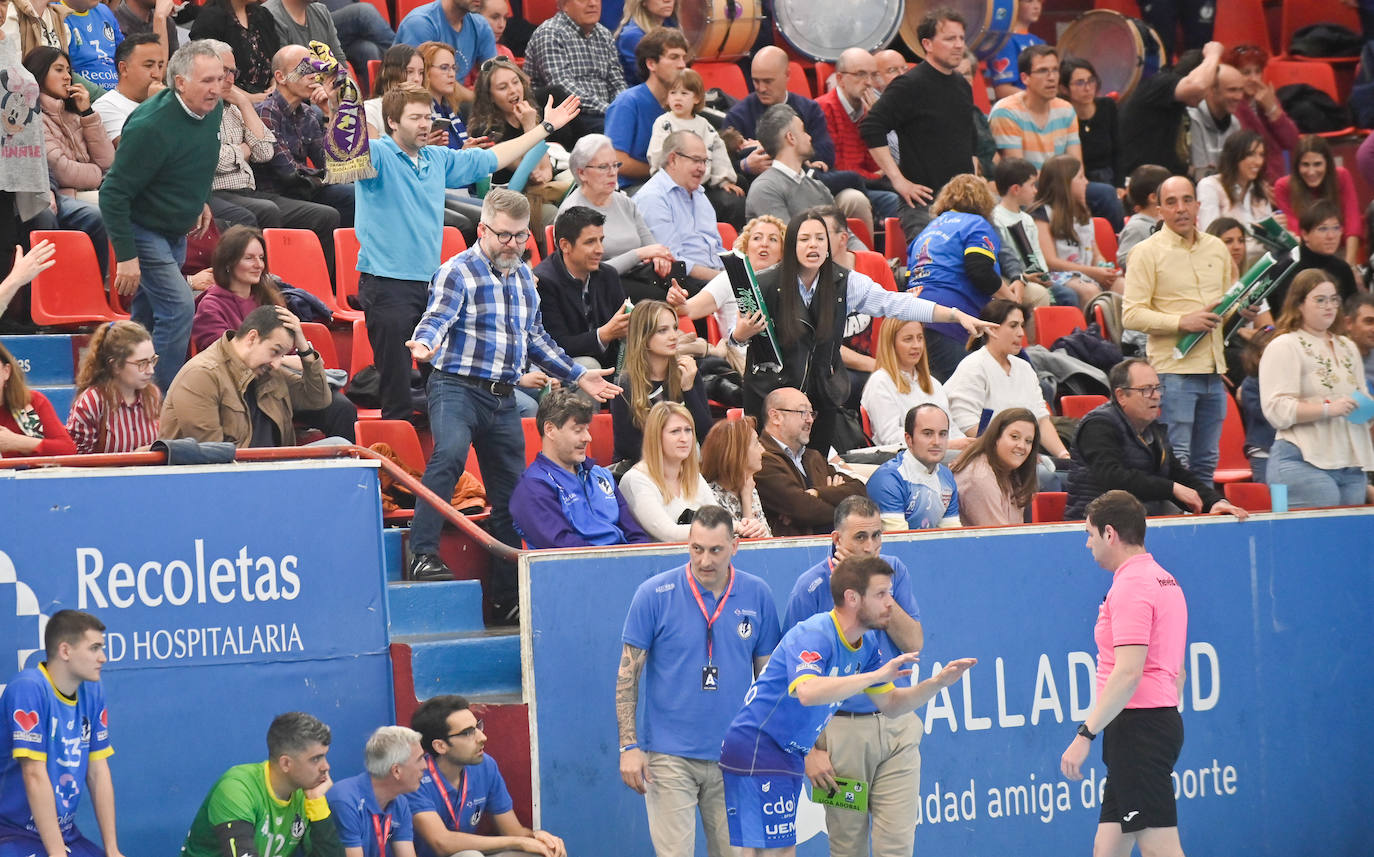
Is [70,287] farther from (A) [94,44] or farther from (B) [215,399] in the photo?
(B) [215,399]

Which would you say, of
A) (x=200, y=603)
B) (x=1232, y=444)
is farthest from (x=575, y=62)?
(x=200, y=603)

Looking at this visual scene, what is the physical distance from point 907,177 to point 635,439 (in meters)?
4.41

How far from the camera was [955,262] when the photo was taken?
10172 mm

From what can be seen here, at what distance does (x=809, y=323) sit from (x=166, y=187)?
3059mm

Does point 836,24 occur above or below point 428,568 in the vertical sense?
above

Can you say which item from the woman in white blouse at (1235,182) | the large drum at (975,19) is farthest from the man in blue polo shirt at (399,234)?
the large drum at (975,19)

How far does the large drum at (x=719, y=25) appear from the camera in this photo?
1368 cm

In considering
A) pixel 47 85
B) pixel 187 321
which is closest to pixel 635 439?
pixel 187 321

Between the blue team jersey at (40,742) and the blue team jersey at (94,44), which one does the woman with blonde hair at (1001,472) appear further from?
the blue team jersey at (94,44)

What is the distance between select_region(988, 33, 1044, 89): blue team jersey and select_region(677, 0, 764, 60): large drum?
2.21m

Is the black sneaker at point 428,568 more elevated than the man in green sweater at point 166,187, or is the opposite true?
the man in green sweater at point 166,187

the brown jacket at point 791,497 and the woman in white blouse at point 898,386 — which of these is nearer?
the brown jacket at point 791,497

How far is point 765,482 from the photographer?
823cm

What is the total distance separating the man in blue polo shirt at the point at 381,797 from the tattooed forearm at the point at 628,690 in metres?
0.73
